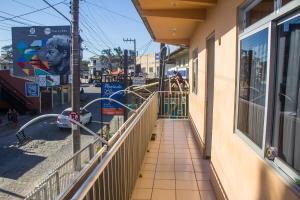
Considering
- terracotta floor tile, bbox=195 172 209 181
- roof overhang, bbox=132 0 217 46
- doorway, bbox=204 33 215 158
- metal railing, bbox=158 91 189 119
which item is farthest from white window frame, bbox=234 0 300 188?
metal railing, bbox=158 91 189 119

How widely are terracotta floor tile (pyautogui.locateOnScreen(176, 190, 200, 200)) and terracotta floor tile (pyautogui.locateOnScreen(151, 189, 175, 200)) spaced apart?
7cm

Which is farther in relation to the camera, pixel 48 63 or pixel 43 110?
pixel 48 63

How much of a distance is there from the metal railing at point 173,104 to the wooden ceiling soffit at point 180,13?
4201mm

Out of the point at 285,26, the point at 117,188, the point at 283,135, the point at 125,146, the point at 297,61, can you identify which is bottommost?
the point at 117,188

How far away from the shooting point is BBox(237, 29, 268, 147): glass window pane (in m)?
2.05

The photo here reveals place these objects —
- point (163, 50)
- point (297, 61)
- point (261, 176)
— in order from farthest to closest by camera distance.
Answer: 1. point (163, 50)
2. point (261, 176)
3. point (297, 61)

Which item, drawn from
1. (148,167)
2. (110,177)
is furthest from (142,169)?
(110,177)

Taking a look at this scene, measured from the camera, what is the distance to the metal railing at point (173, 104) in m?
9.33

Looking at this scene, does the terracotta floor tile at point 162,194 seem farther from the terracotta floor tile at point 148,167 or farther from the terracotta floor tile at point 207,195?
the terracotta floor tile at point 148,167

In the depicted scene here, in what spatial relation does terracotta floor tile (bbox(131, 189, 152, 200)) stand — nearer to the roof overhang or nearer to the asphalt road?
the roof overhang

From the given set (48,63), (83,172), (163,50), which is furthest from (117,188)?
(48,63)

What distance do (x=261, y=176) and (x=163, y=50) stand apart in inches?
381

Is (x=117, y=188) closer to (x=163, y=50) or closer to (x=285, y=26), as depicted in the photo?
(x=285, y=26)

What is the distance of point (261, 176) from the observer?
1.92m
